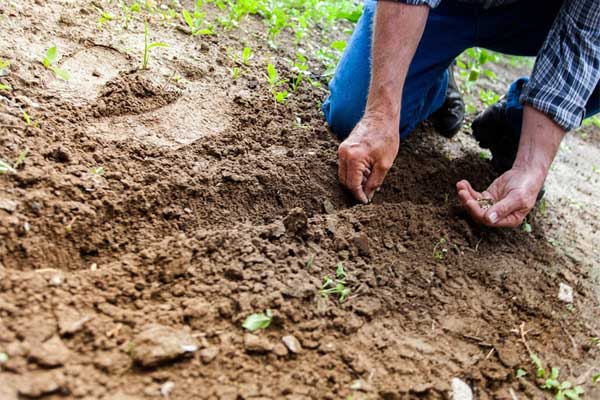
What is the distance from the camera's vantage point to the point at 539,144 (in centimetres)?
209

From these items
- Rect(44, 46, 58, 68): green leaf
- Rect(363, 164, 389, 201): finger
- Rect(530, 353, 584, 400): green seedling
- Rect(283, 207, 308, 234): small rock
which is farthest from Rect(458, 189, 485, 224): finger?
Rect(44, 46, 58, 68): green leaf

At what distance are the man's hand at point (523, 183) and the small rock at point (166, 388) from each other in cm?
128

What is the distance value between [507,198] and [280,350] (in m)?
1.15

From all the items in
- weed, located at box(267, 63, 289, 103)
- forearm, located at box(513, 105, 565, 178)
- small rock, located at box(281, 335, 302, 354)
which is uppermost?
forearm, located at box(513, 105, 565, 178)

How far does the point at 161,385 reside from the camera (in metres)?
1.16

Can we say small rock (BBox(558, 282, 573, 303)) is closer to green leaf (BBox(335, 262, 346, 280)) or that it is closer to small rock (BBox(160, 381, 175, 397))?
green leaf (BBox(335, 262, 346, 280))

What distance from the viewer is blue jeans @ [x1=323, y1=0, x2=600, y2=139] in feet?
7.44

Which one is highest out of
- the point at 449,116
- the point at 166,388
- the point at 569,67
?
the point at 569,67

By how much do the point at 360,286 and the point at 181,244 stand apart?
1.78 feet

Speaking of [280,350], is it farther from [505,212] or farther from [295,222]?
[505,212]

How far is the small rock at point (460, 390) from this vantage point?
53.2 inches

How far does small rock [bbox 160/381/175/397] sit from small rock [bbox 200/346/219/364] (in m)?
0.09

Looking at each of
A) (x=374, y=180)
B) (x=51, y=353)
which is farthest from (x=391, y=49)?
(x=51, y=353)

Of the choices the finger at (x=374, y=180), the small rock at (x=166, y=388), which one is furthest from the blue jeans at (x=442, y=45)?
the small rock at (x=166, y=388)
